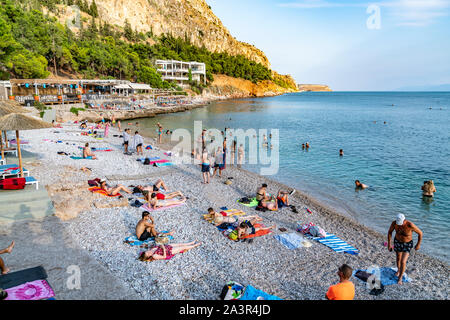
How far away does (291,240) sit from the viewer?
8711 millimetres

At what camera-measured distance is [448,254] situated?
925 centimetres

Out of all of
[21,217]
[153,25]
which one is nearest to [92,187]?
[21,217]

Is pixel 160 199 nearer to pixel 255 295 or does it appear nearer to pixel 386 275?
pixel 255 295

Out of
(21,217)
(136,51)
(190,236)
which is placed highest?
(136,51)

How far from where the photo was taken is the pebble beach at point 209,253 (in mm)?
6359

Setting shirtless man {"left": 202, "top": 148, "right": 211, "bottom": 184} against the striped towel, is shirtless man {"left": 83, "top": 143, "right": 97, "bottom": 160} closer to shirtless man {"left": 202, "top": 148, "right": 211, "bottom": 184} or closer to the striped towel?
shirtless man {"left": 202, "top": 148, "right": 211, "bottom": 184}

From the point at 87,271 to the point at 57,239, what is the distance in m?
1.84

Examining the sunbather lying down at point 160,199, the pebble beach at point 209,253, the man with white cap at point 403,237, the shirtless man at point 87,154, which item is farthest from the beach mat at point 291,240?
the shirtless man at point 87,154

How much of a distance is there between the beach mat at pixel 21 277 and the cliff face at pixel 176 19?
120 meters

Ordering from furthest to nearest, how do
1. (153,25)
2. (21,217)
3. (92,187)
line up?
(153,25), (92,187), (21,217)

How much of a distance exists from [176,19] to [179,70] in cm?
5843

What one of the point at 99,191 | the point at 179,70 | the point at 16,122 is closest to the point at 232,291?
the point at 99,191
